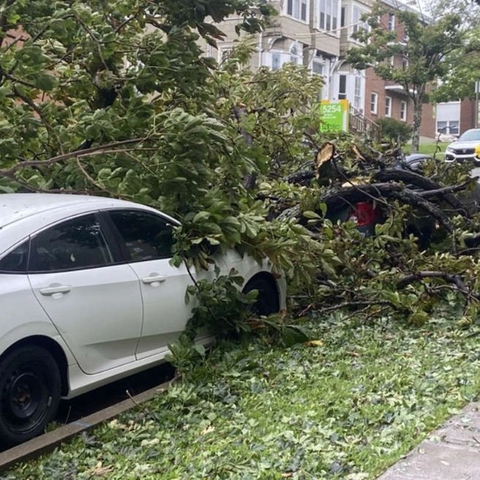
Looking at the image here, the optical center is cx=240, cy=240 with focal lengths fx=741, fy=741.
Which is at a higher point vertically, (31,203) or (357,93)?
(357,93)

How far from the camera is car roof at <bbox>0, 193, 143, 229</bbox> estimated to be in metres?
5.02

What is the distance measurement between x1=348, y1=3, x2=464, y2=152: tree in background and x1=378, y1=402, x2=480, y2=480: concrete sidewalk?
103 feet

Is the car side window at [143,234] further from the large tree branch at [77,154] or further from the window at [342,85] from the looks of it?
the window at [342,85]

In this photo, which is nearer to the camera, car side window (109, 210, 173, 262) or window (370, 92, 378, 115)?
car side window (109, 210, 173, 262)

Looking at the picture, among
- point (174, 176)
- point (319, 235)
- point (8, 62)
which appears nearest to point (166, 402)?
point (174, 176)

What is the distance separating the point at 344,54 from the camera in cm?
4044

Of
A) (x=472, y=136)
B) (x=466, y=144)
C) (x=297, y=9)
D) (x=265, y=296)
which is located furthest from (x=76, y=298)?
(x=297, y=9)

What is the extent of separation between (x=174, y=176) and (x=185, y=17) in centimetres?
208

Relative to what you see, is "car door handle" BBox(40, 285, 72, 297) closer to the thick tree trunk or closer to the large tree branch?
the large tree branch

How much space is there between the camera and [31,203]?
5.30 metres


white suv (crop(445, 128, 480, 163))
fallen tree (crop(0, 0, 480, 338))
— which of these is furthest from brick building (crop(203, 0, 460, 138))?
fallen tree (crop(0, 0, 480, 338))

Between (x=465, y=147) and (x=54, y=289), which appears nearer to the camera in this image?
(x=54, y=289)

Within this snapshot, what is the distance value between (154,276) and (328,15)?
36.7 meters

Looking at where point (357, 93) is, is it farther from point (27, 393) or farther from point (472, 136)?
point (27, 393)
